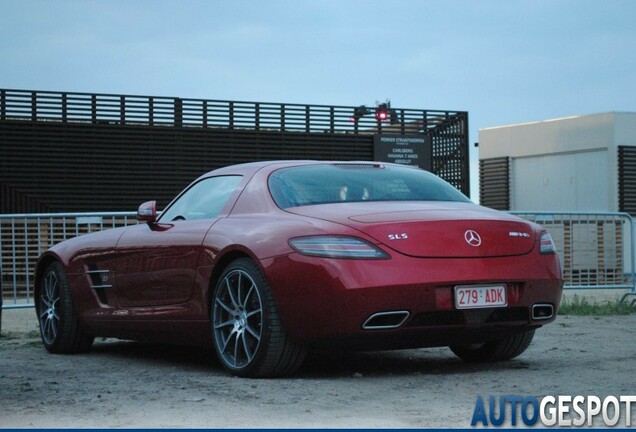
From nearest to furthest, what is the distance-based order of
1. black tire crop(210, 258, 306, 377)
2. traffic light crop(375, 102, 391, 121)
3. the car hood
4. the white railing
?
the car hood
black tire crop(210, 258, 306, 377)
the white railing
traffic light crop(375, 102, 391, 121)

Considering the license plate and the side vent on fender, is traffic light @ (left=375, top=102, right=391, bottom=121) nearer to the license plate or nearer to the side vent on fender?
the side vent on fender

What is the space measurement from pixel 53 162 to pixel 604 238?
15.6 m

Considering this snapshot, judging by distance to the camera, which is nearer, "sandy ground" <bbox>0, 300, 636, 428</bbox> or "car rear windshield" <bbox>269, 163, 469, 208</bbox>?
"sandy ground" <bbox>0, 300, 636, 428</bbox>

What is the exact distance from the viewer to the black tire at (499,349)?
7051 millimetres

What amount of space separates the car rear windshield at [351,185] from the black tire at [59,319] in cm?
228

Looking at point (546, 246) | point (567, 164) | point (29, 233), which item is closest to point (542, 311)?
point (546, 246)

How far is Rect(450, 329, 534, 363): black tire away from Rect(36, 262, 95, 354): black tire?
2.84 metres

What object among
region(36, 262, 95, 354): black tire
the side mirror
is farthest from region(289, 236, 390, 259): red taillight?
region(36, 262, 95, 354): black tire

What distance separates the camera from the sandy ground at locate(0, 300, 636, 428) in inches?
191

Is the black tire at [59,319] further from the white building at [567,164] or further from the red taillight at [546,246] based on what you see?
the white building at [567,164]

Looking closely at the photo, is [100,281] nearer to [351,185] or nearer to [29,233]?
[351,185]

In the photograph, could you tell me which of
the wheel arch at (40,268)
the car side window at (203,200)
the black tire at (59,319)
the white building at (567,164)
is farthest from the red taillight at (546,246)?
the white building at (567,164)

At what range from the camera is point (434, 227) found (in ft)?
19.7

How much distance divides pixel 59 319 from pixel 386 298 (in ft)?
11.1
